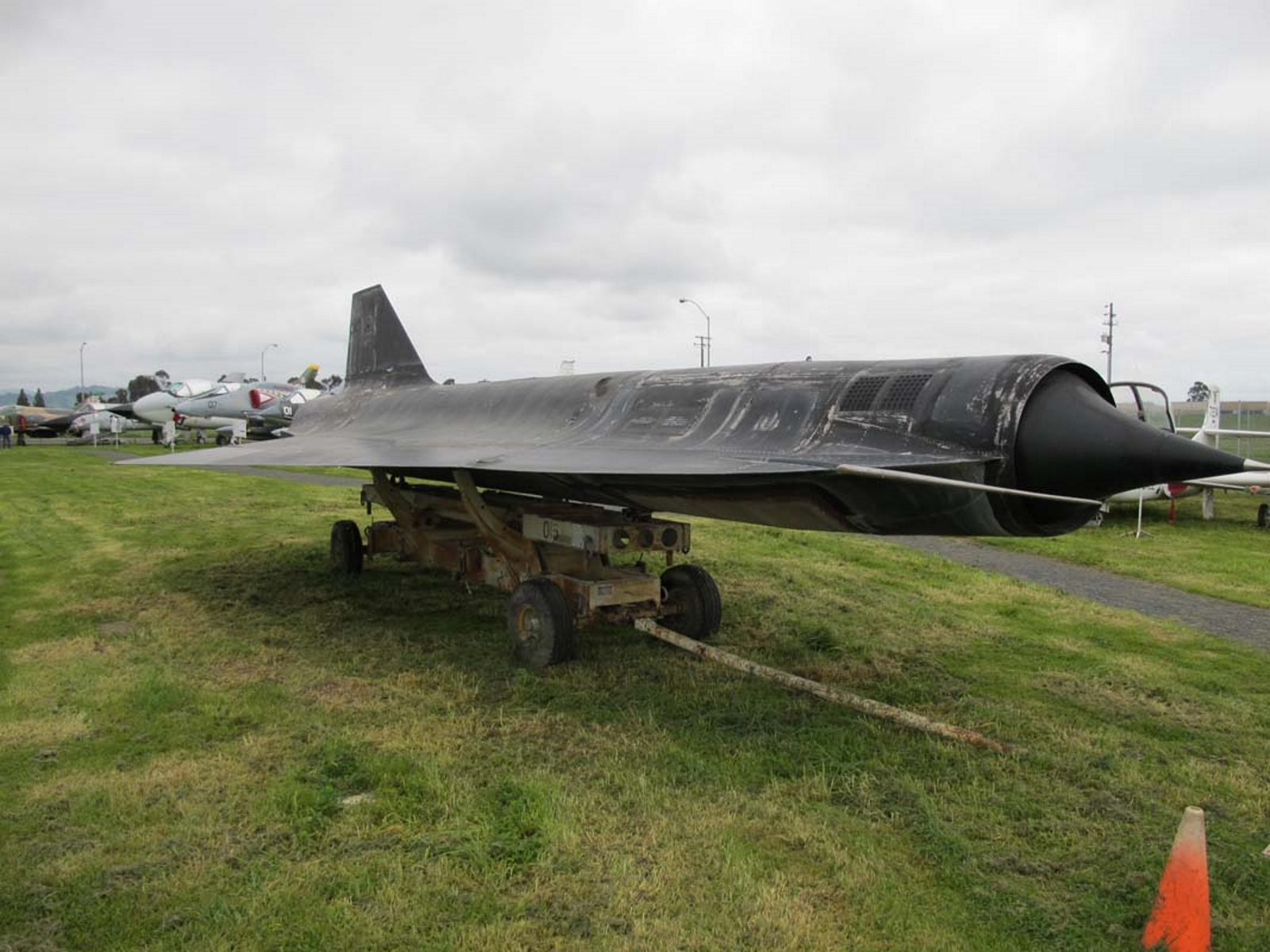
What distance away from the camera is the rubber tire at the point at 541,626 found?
Answer: 18.8ft

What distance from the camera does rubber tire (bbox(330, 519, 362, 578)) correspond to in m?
8.97

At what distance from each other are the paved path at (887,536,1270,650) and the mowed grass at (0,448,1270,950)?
2.28ft

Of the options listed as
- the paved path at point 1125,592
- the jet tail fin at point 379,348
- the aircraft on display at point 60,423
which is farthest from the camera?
the aircraft on display at point 60,423

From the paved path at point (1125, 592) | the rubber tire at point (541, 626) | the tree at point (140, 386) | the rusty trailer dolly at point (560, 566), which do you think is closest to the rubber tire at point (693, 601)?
the rusty trailer dolly at point (560, 566)

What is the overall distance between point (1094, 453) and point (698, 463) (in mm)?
2005

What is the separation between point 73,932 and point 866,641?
17.4 ft

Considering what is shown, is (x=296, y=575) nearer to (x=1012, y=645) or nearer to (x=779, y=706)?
(x=779, y=706)

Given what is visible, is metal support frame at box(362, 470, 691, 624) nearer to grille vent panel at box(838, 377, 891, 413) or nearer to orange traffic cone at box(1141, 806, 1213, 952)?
grille vent panel at box(838, 377, 891, 413)

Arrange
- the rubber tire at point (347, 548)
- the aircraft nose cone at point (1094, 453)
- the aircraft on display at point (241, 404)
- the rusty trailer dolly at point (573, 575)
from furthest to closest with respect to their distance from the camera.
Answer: the aircraft on display at point (241, 404)
the rubber tire at point (347, 548)
the rusty trailer dolly at point (573, 575)
the aircraft nose cone at point (1094, 453)

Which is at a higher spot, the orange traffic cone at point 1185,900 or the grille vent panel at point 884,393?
the grille vent panel at point 884,393

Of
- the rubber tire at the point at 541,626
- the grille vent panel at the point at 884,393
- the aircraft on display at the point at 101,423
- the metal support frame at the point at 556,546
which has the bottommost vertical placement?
the rubber tire at the point at 541,626

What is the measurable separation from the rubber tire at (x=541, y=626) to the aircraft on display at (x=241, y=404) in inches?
1014

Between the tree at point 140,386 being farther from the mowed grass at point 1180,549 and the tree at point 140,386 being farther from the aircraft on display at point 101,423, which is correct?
the mowed grass at point 1180,549

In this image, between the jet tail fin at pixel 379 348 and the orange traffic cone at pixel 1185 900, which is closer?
the orange traffic cone at pixel 1185 900
